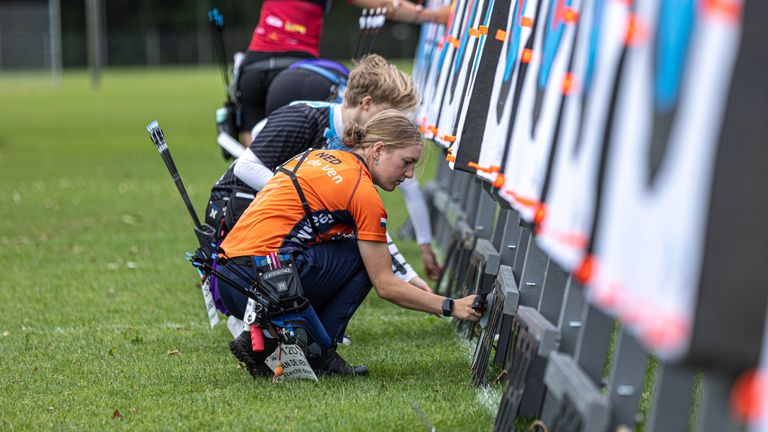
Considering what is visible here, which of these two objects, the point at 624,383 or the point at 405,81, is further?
the point at 405,81

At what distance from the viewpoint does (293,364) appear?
A: 4.52 metres

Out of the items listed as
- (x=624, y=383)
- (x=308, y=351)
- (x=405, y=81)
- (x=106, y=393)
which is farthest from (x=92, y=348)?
(x=624, y=383)

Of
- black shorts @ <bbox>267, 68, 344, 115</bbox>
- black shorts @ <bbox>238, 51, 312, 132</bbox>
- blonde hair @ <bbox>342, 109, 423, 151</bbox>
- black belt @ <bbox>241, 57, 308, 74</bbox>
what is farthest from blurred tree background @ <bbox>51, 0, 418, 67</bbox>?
blonde hair @ <bbox>342, 109, 423, 151</bbox>

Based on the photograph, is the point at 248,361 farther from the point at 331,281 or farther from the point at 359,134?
the point at 359,134

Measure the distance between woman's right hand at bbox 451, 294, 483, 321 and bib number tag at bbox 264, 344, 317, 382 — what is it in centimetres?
60

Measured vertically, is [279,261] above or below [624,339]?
below

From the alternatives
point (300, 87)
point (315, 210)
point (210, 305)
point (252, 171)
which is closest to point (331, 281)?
point (315, 210)

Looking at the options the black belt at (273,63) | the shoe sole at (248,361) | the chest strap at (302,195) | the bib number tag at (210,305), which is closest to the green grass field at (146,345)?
the shoe sole at (248,361)

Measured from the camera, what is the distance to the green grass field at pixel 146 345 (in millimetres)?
4023

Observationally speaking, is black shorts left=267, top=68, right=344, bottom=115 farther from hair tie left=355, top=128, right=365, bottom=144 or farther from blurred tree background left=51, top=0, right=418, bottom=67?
blurred tree background left=51, top=0, right=418, bottom=67

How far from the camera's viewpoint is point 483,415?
3.90 m

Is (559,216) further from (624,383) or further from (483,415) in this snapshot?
(483,415)

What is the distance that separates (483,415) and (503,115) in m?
1.01

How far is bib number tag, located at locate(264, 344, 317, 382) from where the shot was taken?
449 cm
